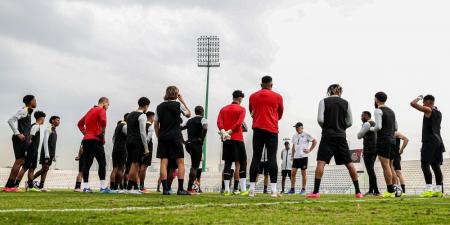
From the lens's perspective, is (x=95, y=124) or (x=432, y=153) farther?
(x=95, y=124)

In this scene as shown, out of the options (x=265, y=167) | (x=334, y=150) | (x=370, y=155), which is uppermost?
(x=370, y=155)

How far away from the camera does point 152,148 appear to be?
41.8ft

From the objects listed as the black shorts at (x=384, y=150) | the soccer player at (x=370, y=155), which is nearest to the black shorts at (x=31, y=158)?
the soccer player at (x=370, y=155)

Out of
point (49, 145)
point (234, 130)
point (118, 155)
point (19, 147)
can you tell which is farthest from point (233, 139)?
point (49, 145)

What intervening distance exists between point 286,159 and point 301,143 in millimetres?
2787

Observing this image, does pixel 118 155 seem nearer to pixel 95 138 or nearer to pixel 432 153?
pixel 95 138

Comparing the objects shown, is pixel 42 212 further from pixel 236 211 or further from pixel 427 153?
pixel 427 153

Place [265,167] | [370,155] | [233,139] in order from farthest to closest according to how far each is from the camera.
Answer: [370,155], [233,139], [265,167]

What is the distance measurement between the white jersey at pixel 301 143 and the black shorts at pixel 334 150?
231 inches

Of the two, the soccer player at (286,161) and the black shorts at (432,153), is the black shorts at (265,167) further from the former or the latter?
Answer: the black shorts at (432,153)

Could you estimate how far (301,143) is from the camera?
14547 mm

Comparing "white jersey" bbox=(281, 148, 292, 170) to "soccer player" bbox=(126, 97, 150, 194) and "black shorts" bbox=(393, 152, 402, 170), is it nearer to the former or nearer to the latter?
"black shorts" bbox=(393, 152, 402, 170)

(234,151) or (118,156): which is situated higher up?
(234,151)

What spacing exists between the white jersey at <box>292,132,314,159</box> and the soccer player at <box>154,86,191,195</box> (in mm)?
6016
